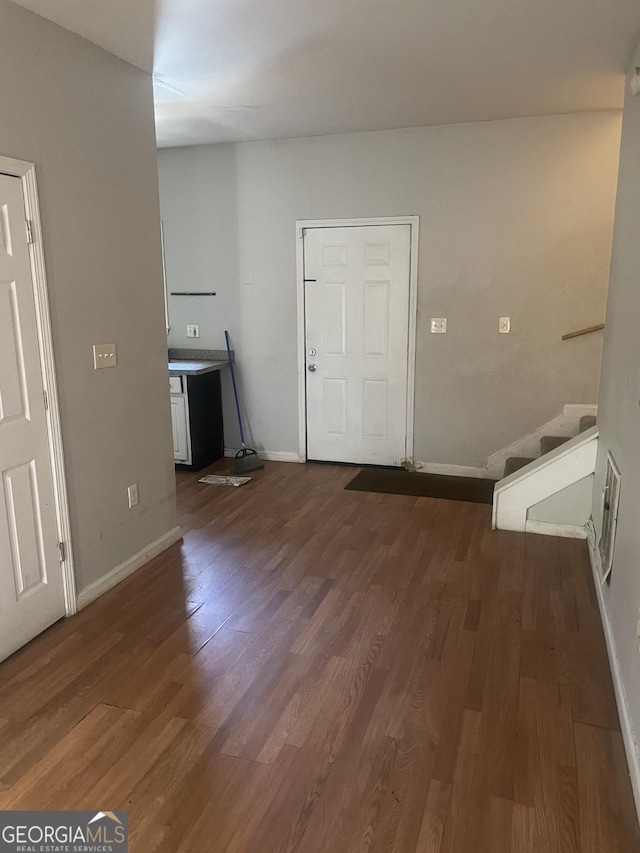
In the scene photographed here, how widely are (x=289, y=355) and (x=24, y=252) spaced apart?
2871 millimetres

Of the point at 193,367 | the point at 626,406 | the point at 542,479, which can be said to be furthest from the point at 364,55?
the point at 193,367

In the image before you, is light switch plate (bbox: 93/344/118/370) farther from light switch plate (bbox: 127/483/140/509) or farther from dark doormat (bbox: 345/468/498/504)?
dark doormat (bbox: 345/468/498/504)

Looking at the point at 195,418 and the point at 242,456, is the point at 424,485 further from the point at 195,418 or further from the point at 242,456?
the point at 195,418

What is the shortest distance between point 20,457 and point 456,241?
3409 millimetres

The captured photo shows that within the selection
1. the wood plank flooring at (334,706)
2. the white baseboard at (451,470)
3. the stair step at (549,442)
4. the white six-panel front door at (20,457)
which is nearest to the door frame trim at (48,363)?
the white six-panel front door at (20,457)


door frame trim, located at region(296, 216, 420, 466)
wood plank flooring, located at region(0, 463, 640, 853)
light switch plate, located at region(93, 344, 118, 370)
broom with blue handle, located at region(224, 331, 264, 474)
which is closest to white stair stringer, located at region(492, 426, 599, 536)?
wood plank flooring, located at region(0, 463, 640, 853)

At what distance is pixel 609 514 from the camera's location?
280 cm

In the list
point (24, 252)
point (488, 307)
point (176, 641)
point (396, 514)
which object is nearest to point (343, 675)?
point (176, 641)

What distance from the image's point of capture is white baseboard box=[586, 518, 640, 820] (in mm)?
1799

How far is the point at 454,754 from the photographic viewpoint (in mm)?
1962

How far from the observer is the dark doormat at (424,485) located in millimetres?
4441

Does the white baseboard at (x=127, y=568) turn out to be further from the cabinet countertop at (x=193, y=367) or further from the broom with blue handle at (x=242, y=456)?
the cabinet countertop at (x=193, y=367)

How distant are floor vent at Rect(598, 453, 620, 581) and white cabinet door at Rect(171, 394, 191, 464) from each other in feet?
10.5

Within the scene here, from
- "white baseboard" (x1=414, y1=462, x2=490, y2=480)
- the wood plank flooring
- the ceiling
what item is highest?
the ceiling
